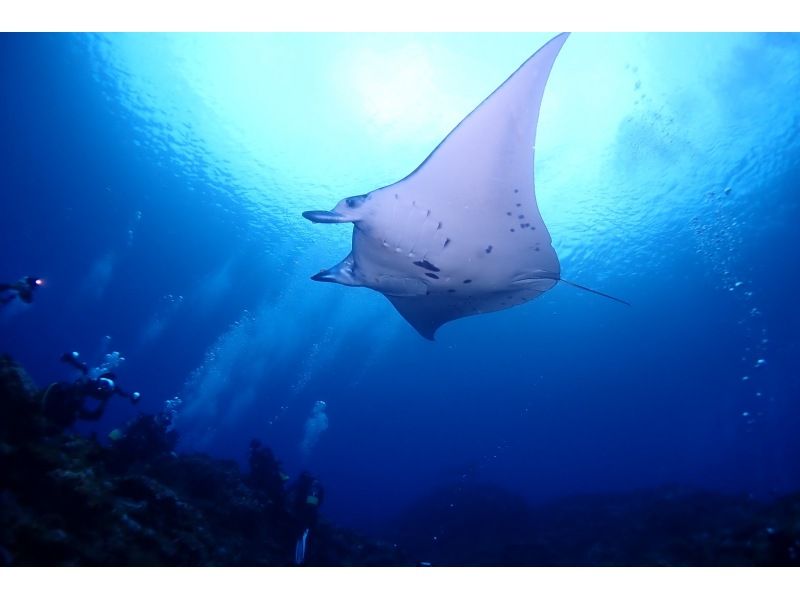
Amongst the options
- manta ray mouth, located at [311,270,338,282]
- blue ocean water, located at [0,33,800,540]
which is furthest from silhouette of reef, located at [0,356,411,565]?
blue ocean water, located at [0,33,800,540]

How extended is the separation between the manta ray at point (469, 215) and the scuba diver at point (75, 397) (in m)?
3.72

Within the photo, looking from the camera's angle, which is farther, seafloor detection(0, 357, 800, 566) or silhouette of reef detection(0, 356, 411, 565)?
seafloor detection(0, 357, 800, 566)

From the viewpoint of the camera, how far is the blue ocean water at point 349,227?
11695 millimetres

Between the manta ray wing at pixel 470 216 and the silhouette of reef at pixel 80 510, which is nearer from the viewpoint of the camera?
the silhouette of reef at pixel 80 510

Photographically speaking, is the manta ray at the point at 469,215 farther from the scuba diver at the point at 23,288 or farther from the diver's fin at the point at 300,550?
the scuba diver at the point at 23,288

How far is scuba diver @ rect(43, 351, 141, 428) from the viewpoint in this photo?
489 cm

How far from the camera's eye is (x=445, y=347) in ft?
132

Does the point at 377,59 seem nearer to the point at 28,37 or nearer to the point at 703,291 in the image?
the point at 28,37

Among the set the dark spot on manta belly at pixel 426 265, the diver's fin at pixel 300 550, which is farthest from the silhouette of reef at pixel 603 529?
the diver's fin at pixel 300 550

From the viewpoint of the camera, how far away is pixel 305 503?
22.7 feet

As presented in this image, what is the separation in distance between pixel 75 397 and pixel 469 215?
539cm

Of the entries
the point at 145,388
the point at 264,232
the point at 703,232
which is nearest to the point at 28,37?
the point at 264,232

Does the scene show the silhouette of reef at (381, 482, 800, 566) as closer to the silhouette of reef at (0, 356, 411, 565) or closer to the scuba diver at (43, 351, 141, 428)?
the silhouette of reef at (0, 356, 411, 565)

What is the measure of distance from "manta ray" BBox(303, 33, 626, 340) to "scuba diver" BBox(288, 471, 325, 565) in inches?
171
